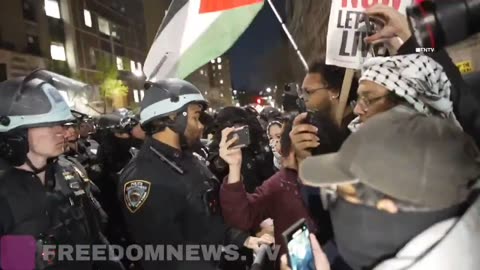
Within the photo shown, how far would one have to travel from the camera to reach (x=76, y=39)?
52.2m

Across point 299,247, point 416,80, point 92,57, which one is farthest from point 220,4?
point 92,57

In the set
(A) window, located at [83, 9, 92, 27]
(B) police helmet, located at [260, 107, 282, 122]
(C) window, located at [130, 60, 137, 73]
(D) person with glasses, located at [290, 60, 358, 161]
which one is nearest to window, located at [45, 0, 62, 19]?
(A) window, located at [83, 9, 92, 27]

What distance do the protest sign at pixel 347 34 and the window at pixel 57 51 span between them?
4614 cm

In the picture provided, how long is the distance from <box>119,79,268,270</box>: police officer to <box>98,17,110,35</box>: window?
59712 mm

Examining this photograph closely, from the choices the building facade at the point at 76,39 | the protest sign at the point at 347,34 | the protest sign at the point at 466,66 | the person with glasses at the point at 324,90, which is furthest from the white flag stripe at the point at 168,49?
the building facade at the point at 76,39

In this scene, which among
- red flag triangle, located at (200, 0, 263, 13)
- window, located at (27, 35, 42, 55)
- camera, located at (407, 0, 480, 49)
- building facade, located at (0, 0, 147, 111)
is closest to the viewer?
camera, located at (407, 0, 480, 49)

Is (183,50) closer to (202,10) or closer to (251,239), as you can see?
(202,10)

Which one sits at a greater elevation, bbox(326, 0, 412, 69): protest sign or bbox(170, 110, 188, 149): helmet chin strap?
bbox(326, 0, 412, 69): protest sign

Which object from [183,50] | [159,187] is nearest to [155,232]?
[159,187]

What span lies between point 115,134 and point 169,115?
333 cm

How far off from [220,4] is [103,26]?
201 feet

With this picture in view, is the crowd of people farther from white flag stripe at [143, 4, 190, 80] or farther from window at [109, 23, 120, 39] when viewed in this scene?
window at [109, 23, 120, 39]

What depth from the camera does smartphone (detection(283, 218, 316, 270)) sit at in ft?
6.54

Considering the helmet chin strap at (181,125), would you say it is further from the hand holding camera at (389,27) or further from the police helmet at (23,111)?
the hand holding camera at (389,27)
